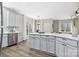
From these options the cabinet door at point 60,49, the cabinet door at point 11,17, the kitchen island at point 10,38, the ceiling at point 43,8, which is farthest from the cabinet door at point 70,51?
the cabinet door at point 11,17

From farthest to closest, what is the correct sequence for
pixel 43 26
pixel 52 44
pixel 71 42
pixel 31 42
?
pixel 52 44
pixel 31 42
pixel 43 26
pixel 71 42

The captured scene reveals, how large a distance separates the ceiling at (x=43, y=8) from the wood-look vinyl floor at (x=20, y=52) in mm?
604

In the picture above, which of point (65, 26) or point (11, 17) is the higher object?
point (11, 17)

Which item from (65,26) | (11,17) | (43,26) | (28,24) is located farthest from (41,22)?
(11,17)

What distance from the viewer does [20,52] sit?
2.17m

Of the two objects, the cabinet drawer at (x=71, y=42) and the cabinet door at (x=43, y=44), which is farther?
the cabinet door at (x=43, y=44)

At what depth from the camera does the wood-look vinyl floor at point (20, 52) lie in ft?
7.03

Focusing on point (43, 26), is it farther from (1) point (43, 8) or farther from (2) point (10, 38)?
(2) point (10, 38)

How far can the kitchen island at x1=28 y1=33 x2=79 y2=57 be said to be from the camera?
6.97 feet

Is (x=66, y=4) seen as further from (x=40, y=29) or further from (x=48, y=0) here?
(x=40, y=29)

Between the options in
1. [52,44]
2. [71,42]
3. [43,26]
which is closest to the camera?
[71,42]

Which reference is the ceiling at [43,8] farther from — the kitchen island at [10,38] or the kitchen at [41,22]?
the kitchen island at [10,38]

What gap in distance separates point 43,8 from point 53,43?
793 millimetres

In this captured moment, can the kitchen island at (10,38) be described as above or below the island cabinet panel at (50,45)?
above
